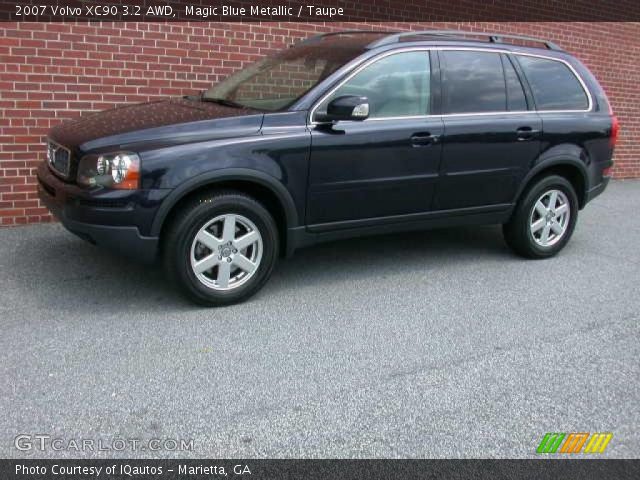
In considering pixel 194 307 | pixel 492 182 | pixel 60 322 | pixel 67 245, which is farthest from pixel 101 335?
pixel 492 182

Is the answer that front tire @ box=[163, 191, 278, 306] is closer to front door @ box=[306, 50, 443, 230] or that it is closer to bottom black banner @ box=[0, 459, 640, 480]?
front door @ box=[306, 50, 443, 230]

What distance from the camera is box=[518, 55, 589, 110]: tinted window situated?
5980 mm

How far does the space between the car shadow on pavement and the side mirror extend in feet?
4.22

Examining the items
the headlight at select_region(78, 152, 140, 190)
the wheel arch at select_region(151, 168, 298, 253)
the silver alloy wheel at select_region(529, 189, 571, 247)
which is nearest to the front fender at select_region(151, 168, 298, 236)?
the wheel arch at select_region(151, 168, 298, 253)

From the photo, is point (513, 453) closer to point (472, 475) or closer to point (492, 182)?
point (472, 475)

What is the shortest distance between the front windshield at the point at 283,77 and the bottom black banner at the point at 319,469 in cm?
268

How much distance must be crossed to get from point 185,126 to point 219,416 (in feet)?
6.63

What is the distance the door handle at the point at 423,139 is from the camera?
17.0 ft

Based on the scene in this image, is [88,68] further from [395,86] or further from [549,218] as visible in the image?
[549,218]

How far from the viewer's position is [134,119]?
4.77 metres

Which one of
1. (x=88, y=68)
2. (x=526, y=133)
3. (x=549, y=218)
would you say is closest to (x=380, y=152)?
(x=526, y=133)

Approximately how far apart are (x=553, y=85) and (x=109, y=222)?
13.2 ft

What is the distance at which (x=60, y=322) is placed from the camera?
4301 mm

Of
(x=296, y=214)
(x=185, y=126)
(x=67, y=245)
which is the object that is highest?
(x=185, y=126)
